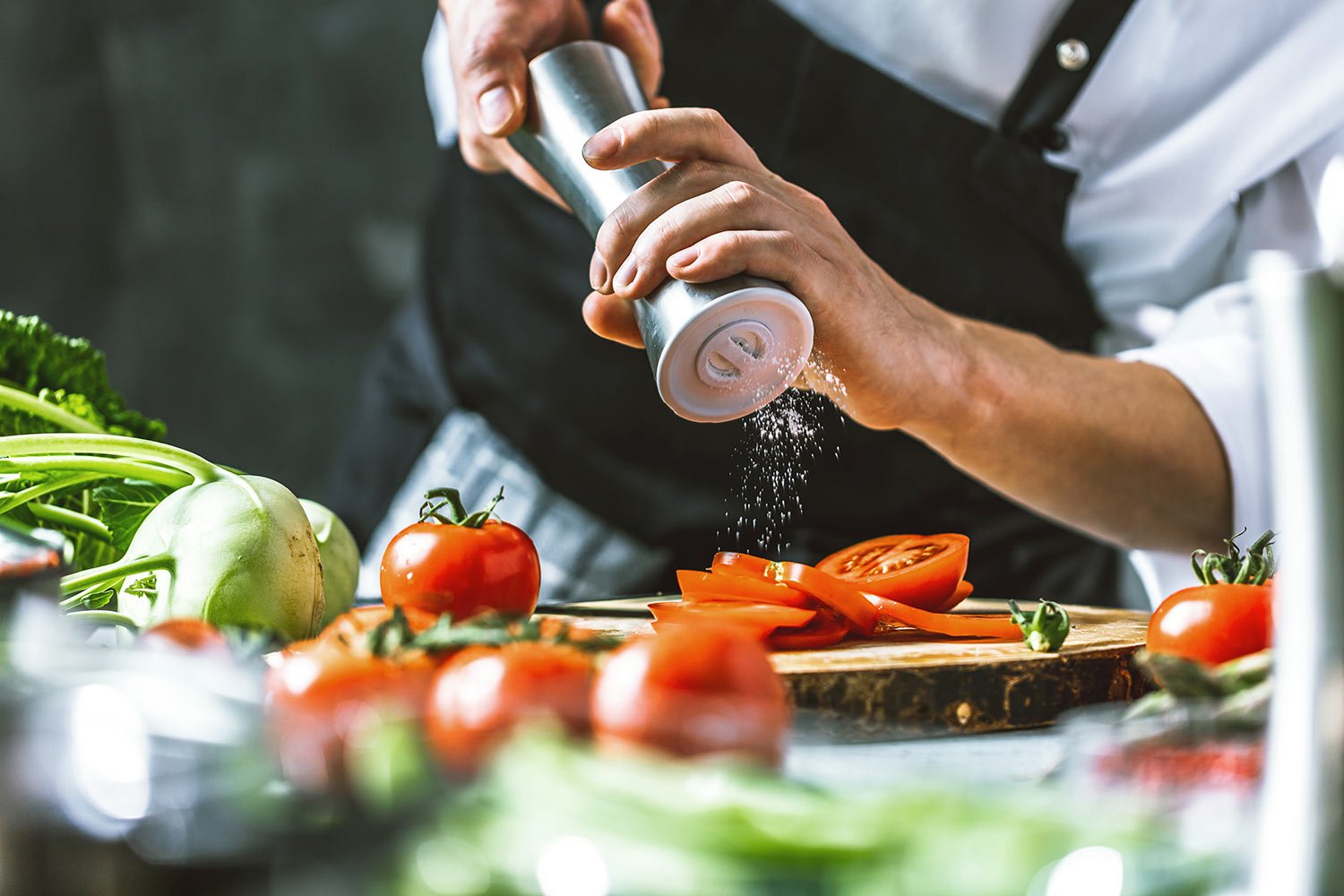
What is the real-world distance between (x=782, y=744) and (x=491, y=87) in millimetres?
737

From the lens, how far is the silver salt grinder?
0.77 meters

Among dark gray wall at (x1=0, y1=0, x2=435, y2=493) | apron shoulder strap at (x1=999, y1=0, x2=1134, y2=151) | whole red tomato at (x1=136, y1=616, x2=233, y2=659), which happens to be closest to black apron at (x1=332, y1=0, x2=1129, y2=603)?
apron shoulder strap at (x1=999, y1=0, x2=1134, y2=151)

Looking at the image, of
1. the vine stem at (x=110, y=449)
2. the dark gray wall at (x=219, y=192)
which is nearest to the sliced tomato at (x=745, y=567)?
the vine stem at (x=110, y=449)

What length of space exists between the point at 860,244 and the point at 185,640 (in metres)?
0.95

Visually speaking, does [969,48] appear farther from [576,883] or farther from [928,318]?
[576,883]

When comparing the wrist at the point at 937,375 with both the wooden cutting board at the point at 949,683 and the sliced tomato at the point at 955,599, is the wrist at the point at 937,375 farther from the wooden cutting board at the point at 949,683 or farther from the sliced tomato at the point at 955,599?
the wooden cutting board at the point at 949,683

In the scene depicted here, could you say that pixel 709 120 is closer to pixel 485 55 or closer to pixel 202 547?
pixel 485 55

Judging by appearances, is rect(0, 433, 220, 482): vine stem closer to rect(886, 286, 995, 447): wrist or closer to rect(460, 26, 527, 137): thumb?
rect(460, 26, 527, 137): thumb

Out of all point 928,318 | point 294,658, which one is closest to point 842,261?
point 928,318

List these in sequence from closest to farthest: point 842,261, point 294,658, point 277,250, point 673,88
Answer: point 294,658 → point 842,261 → point 673,88 → point 277,250

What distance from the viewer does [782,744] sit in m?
0.39

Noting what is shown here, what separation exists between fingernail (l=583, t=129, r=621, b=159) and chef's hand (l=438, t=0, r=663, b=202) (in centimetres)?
15

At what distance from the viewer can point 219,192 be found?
2.60 metres

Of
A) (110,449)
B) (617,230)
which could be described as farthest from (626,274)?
(110,449)
